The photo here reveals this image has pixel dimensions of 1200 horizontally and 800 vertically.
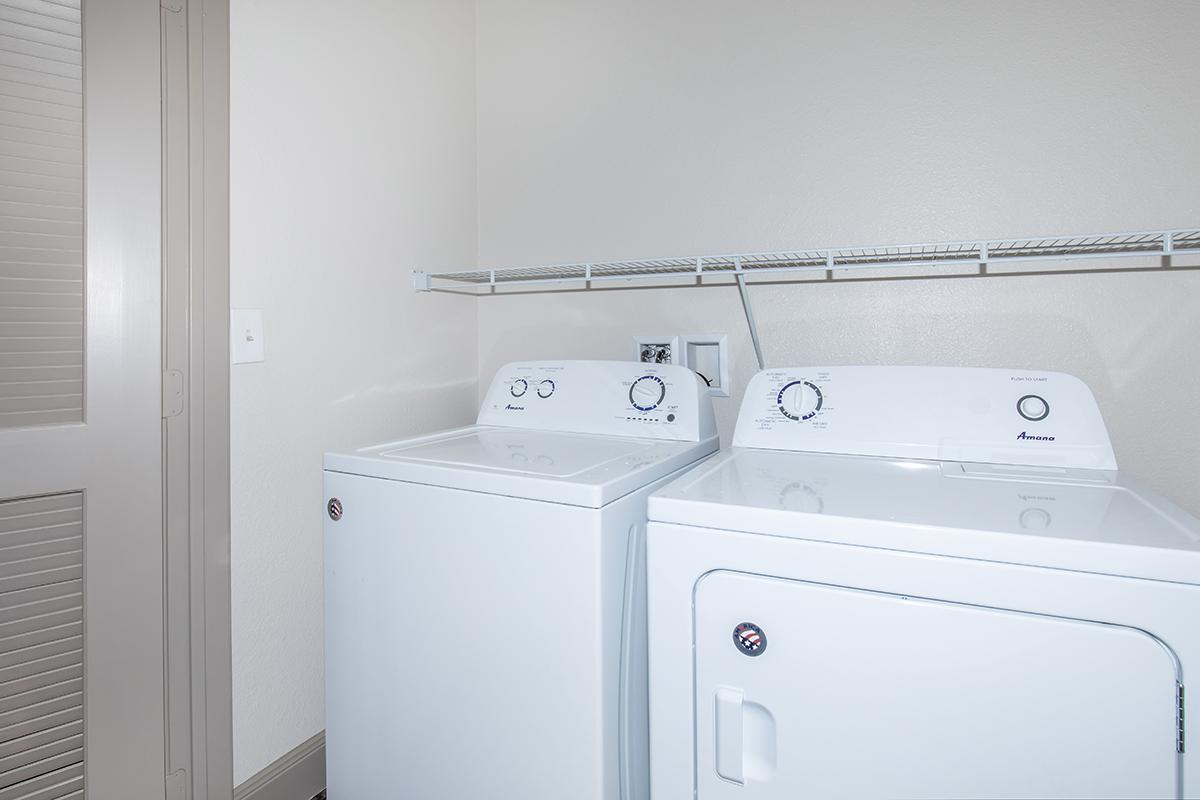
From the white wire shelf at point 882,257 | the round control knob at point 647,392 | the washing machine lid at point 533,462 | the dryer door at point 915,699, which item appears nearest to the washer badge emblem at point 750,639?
the dryer door at point 915,699

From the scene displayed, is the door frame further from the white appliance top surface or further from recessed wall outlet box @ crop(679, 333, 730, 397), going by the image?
recessed wall outlet box @ crop(679, 333, 730, 397)

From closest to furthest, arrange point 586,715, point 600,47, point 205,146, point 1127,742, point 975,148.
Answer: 1. point 1127,742
2. point 586,715
3. point 205,146
4. point 975,148
5. point 600,47

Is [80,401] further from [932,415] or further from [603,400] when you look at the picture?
[932,415]

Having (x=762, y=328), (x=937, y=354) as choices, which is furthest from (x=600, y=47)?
(x=937, y=354)

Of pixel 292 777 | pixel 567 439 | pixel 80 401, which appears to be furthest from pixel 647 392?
pixel 292 777

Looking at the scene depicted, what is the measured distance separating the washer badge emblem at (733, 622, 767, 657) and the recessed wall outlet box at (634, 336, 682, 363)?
1068 millimetres

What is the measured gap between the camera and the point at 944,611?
2.90 feet

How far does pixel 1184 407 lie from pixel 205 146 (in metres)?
2.27

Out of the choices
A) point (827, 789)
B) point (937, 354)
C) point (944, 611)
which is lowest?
point (827, 789)

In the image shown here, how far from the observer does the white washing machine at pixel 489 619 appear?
1123 millimetres

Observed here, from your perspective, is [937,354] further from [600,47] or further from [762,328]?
[600,47]

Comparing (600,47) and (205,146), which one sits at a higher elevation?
(600,47)

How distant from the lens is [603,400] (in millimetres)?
1706

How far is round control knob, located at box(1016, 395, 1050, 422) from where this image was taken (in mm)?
1303
